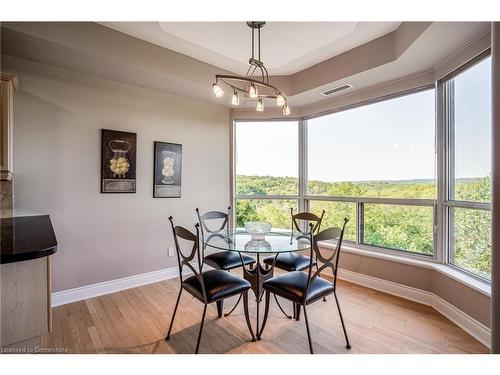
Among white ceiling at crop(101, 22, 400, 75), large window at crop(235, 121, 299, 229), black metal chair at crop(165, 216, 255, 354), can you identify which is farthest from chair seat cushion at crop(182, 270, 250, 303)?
white ceiling at crop(101, 22, 400, 75)

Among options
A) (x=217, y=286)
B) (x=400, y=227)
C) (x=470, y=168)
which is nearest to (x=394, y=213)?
(x=400, y=227)

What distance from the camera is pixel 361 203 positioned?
3.41 meters

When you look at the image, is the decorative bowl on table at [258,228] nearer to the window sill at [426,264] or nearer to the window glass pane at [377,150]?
the window sill at [426,264]

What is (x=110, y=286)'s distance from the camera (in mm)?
2955

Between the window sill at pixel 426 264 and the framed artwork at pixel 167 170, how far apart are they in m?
2.26

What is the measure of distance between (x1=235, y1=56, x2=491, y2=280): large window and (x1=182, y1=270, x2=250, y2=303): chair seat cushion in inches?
79.9

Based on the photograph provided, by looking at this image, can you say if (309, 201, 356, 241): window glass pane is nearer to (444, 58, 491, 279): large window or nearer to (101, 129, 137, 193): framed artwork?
(444, 58, 491, 279): large window

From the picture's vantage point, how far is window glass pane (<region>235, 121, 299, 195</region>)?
408 cm

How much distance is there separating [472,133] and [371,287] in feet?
6.48

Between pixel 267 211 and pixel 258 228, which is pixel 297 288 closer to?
pixel 258 228

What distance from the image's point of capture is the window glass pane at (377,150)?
2869mm

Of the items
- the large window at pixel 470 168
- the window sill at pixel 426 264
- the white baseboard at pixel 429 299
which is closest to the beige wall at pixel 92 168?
the window sill at pixel 426 264

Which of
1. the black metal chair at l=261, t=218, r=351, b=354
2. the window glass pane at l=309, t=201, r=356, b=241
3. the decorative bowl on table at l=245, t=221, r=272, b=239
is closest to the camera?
the black metal chair at l=261, t=218, r=351, b=354
